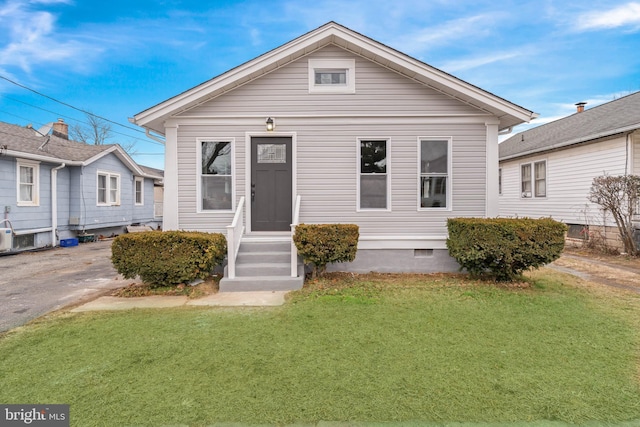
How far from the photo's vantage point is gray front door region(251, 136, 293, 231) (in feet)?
23.0

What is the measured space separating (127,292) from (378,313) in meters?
4.20

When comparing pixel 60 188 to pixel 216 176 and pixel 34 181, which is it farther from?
pixel 216 176

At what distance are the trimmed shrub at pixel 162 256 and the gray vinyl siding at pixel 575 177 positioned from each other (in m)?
11.6

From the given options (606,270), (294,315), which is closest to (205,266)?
(294,315)

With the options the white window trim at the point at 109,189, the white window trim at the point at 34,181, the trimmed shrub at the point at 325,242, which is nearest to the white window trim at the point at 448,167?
the trimmed shrub at the point at 325,242

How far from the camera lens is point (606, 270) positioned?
24.1 ft

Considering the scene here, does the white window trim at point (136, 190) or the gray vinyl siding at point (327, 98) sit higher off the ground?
the gray vinyl siding at point (327, 98)

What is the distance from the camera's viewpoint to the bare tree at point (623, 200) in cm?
859

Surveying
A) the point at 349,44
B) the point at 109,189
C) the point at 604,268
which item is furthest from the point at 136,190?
the point at 604,268

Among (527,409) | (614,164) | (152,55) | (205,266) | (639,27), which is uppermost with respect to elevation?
(152,55)

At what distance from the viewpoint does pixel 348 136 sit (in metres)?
6.93

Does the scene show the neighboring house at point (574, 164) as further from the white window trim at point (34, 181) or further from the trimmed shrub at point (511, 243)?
the white window trim at point (34, 181)

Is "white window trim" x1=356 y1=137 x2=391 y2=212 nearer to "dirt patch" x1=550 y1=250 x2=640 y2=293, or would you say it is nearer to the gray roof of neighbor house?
"dirt patch" x1=550 y1=250 x2=640 y2=293

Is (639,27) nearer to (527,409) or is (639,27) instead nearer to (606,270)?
(606,270)
